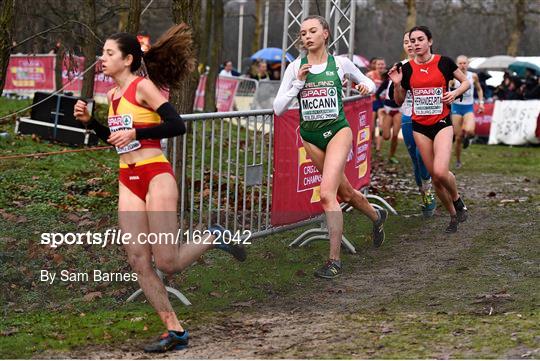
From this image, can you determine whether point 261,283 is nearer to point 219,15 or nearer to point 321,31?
point 321,31

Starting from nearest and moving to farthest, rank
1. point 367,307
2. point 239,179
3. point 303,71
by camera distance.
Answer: point 367,307 → point 303,71 → point 239,179

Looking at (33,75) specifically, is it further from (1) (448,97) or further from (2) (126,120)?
(2) (126,120)

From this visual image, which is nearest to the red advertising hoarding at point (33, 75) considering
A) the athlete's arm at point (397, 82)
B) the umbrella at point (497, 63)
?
the umbrella at point (497, 63)

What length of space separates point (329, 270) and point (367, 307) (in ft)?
3.72

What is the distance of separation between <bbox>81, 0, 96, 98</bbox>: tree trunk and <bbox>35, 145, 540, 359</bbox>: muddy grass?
5207mm

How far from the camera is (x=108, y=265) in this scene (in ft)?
28.3

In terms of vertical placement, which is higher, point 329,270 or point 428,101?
point 428,101

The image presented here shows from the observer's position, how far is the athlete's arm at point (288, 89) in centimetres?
846

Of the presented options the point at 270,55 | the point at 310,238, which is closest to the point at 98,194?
the point at 310,238

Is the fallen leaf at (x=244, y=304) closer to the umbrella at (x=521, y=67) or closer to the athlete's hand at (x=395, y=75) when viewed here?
the athlete's hand at (x=395, y=75)

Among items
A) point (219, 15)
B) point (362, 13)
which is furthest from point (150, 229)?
point (362, 13)

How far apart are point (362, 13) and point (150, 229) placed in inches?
1884

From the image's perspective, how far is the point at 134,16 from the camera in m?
11.3

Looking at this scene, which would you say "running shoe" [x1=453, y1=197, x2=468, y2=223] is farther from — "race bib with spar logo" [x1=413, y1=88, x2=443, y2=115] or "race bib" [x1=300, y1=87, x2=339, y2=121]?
"race bib" [x1=300, y1=87, x2=339, y2=121]
